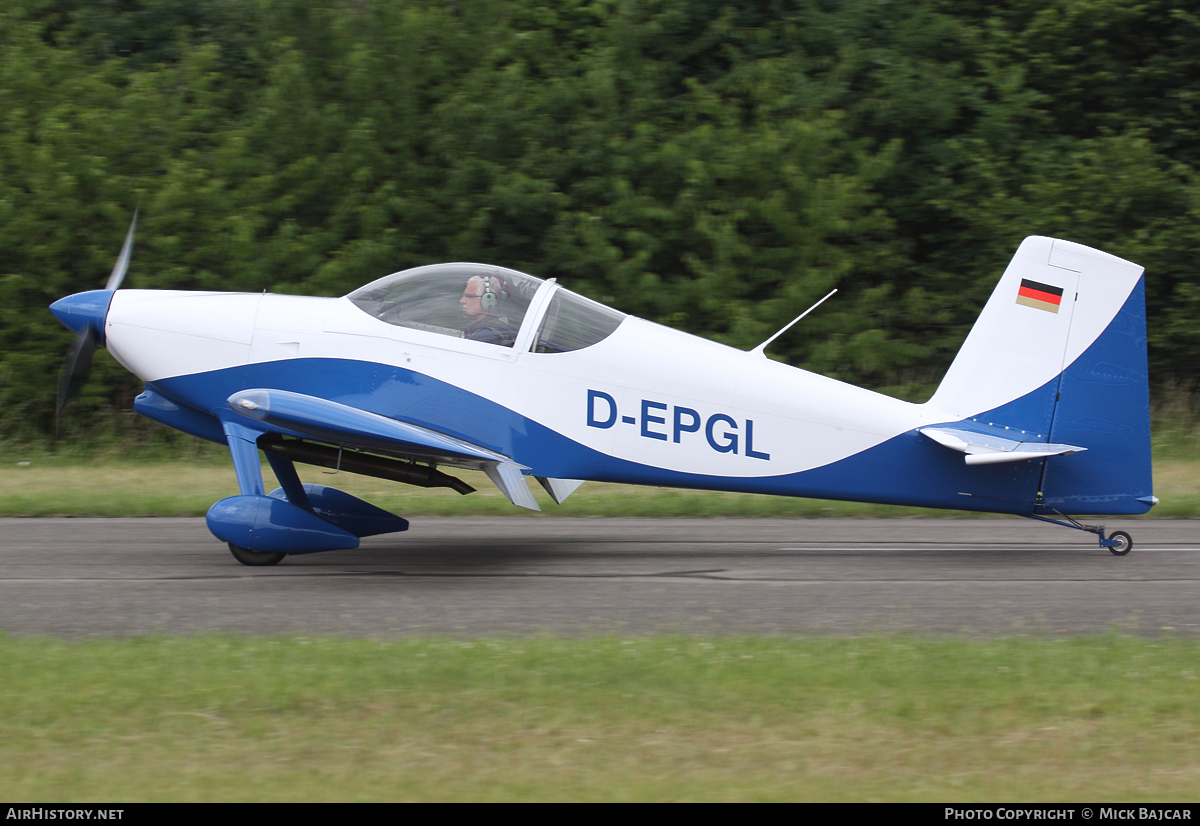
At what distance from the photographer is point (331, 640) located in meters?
5.39

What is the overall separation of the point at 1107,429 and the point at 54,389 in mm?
13052

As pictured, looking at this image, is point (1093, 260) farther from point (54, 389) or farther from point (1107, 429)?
point (54, 389)

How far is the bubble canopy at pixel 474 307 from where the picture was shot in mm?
7426

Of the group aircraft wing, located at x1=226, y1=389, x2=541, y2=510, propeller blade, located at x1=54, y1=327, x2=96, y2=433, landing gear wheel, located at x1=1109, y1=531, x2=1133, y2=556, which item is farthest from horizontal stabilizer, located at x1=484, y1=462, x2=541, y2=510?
landing gear wheel, located at x1=1109, y1=531, x2=1133, y2=556

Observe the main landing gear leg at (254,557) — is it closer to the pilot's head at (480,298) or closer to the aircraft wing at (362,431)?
the aircraft wing at (362,431)

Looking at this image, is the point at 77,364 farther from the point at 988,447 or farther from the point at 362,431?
the point at 988,447

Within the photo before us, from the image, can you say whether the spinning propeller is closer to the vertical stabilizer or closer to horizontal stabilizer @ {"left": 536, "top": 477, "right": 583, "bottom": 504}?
horizontal stabilizer @ {"left": 536, "top": 477, "right": 583, "bottom": 504}

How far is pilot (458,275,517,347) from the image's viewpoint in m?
7.43

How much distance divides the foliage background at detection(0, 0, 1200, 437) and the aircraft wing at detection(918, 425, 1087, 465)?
743 centimetres

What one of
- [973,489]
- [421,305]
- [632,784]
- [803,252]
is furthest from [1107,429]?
[803,252]

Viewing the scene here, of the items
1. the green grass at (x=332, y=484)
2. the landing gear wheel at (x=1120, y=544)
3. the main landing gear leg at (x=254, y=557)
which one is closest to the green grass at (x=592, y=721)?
the main landing gear leg at (x=254, y=557)

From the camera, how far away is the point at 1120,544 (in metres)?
8.13

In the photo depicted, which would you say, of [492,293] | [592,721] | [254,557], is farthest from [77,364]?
[592,721]

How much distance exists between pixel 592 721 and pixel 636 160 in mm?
13039
